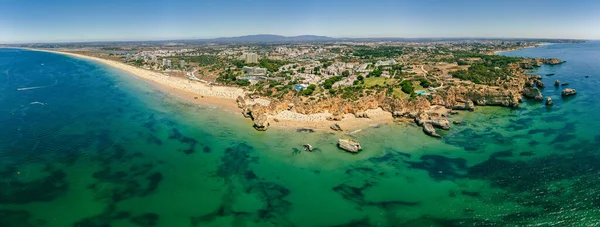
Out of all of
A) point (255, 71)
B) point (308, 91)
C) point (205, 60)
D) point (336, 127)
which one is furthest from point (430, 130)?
point (205, 60)

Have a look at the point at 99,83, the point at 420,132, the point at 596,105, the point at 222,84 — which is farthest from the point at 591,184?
the point at 99,83

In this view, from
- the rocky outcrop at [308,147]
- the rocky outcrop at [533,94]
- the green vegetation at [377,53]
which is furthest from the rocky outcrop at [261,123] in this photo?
the green vegetation at [377,53]

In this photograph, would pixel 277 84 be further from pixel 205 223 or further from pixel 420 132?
pixel 205 223

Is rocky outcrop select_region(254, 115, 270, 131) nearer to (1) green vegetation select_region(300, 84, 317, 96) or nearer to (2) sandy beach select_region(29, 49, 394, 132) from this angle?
(2) sandy beach select_region(29, 49, 394, 132)

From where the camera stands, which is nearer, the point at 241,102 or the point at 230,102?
the point at 241,102

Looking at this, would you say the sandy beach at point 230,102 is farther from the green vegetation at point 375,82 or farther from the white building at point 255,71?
the green vegetation at point 375,82

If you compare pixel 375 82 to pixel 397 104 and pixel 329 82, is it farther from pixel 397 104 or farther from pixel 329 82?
pixel 397 104

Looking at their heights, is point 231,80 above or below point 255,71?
below

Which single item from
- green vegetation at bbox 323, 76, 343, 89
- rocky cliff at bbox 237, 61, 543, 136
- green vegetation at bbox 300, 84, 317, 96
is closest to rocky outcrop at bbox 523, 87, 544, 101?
rocky cliff at bbox 237, 61, 543, 136
